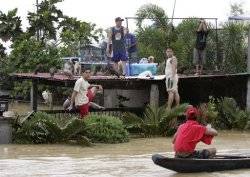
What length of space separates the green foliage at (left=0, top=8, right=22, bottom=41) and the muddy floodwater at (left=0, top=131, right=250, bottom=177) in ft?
47.5

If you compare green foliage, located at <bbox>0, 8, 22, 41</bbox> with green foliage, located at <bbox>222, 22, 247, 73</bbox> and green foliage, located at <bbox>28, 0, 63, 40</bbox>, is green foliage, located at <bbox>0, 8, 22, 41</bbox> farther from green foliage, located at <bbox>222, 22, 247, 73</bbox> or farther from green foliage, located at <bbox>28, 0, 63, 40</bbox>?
green foliage, located at <bbox>222, 22, 247, 73</bbox>

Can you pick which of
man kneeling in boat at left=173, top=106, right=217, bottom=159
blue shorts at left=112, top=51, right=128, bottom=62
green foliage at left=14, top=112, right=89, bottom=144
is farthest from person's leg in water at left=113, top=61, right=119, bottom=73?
man kneeling in boat at left=173, top=106, right=217, bottom=159

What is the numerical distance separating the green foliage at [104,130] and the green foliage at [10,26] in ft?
46.9

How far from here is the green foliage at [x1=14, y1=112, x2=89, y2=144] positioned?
48.4 feet

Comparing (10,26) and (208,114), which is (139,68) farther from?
(10,26)

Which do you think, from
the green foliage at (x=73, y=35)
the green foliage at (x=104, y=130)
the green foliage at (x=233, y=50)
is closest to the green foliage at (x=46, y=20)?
the green foliage at (x=73, y=35)

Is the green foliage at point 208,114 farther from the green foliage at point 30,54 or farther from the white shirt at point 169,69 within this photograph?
the green foliage at point 30,54

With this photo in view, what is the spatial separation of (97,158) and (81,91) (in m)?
3.88

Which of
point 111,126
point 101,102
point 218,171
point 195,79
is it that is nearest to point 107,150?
point 111,126

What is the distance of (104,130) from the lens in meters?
15.4

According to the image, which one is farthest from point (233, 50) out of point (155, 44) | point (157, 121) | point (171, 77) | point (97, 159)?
point (97, 159)

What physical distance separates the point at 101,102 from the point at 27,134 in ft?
33.4

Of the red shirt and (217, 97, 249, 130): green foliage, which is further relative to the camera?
(217, 97, 249, 130): green foliage

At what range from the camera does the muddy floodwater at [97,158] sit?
10.7 metres
